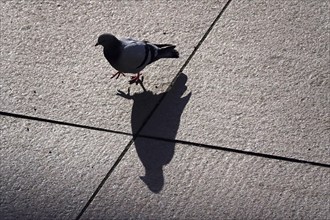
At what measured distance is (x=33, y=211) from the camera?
432 centimetres

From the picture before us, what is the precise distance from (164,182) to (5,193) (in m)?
1.04

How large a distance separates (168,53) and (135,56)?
1.11ft

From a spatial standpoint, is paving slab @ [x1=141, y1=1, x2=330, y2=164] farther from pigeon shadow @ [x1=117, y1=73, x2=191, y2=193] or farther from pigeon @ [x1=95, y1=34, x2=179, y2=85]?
pigeon @ [x1=95, y1=34, x2=179, y2=85]

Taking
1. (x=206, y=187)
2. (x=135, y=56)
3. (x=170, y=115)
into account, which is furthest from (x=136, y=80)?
(x=206, y=187)

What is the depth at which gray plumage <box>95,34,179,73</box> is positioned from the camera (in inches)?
197

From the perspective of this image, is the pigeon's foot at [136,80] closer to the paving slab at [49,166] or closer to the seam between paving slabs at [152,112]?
the seam between paving slabs at [152,112]

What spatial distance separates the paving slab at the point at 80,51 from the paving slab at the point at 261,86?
21cm

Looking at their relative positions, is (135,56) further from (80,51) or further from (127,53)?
(80,51)

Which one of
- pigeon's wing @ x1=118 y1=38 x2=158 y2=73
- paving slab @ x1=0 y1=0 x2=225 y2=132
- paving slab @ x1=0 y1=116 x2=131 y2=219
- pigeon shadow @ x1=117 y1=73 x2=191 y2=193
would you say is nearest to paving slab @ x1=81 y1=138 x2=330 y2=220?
pigeon shadow @ x1=117 y1=73 x2=191 y2=193

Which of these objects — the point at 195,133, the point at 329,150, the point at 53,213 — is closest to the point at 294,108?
the point at 329,150

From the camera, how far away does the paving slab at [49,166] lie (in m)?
4.38

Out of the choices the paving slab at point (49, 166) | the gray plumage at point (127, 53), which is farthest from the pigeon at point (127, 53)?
the paving slab at point (49, 166)

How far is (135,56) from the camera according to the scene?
5027mm

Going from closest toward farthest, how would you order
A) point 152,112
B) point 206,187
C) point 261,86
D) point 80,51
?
point 206,187 → point 152,112 → point 261,86 → point 80,51
